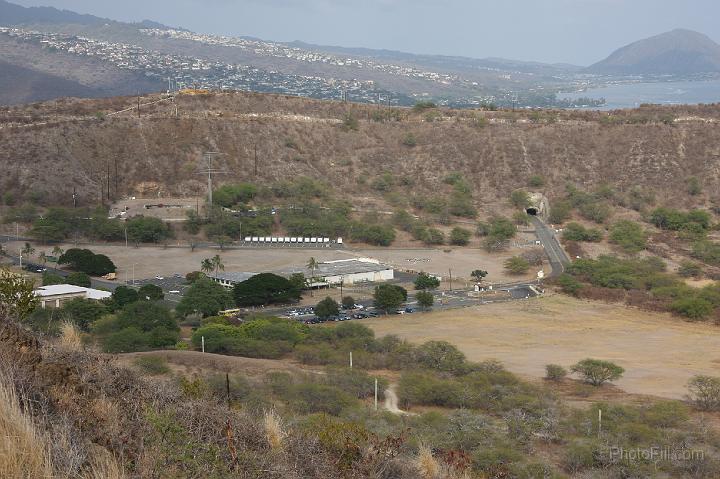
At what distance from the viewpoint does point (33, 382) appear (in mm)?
8055

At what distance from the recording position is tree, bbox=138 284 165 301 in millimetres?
43125

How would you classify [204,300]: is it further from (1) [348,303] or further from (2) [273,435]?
(2) [273,435]

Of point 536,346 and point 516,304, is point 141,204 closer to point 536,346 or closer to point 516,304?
point 516,304

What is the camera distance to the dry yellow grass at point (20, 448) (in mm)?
6160

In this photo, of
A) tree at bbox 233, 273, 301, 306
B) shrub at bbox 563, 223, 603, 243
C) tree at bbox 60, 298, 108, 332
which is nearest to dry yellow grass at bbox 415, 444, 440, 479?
tree at bbox 60, 298, 108, 332

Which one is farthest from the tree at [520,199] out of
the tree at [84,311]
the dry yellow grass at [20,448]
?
the dry yellow grass at [20,448]

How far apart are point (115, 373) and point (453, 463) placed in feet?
16.5

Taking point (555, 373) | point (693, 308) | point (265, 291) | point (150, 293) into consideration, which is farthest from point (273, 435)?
point (693, 308)

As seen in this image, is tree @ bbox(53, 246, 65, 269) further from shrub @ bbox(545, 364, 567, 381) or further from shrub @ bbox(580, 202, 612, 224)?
shrub @ bbox(580, 202, 612, 224)

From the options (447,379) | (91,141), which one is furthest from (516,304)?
(91,141)

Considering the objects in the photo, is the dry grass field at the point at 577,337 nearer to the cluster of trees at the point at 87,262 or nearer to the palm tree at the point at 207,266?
the palm tree at the point at 207,266

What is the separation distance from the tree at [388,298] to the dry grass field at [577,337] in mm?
1140

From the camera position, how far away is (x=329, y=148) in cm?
8625

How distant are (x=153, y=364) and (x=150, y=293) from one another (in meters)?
18.9
